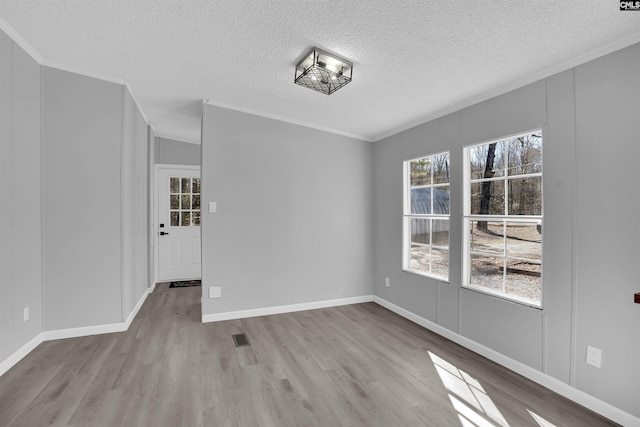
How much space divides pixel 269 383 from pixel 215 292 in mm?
1523

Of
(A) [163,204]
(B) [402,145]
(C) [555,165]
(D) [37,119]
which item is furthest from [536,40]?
(A) [163,204]

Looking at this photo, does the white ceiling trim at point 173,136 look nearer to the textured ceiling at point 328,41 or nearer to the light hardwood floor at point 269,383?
the textured ceiling at point 328,41

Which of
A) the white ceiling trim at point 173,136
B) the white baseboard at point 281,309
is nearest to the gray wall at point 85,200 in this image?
the white baseboard at point 281,309

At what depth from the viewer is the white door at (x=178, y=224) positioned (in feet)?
17.4

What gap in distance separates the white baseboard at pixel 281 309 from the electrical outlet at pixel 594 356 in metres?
2.64

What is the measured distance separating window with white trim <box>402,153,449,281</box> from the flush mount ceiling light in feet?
5.13

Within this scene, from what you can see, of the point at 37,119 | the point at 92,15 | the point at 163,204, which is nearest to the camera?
the point at 92,15

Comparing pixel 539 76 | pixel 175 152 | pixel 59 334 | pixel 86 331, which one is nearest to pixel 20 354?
pixel 59 334

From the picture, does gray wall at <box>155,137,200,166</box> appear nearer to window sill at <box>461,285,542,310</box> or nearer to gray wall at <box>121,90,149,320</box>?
gray wall at <box>121,90,149,320</box>

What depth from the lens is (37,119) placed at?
2652 millimetres

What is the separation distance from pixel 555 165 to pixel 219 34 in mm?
2695

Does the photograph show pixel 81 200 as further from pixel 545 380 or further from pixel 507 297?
pixel 545 380

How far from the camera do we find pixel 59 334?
9.27 ft

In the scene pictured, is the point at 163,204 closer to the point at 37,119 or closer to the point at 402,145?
the point at 37,119
